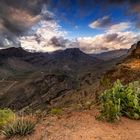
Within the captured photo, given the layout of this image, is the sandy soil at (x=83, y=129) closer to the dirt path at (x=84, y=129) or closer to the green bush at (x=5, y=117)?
the dirt path at (x=84, y=129)

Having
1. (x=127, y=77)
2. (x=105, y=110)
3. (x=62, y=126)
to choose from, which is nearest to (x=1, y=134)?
(x=62, y=126)

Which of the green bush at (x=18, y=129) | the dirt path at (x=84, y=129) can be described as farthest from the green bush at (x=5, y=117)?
A: the dirt path at (x=84, y=129)

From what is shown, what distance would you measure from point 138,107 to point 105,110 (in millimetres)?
1643

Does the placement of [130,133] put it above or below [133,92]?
below

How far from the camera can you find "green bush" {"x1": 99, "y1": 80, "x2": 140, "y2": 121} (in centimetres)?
1296

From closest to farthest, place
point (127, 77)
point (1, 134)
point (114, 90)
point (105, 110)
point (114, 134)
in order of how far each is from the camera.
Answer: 1. point (114, 134)
2. point (1, 134)
3. point (105, 110)
4. point (114, 90)
5. point (127, 77)

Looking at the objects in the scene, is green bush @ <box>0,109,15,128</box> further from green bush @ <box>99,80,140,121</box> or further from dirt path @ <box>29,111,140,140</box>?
green bush @ <box>99,80,140,121</box>

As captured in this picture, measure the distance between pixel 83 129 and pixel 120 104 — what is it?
2.57 meters

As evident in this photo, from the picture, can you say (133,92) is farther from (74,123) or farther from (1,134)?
(1,134)

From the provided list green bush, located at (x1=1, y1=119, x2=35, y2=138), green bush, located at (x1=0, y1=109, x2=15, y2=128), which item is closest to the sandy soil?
green bush, located at (x1=1, y1=119, x2=35, y2=138)

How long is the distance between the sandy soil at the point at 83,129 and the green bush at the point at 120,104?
0.35 meters

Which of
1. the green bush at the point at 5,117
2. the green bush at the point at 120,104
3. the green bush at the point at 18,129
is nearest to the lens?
the green bush at the point at 18,129

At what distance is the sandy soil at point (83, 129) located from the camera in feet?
37.1

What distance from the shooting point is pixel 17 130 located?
11.6 m
